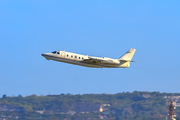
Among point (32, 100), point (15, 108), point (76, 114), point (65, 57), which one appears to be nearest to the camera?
point (65, 57)

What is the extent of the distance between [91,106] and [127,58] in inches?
1117

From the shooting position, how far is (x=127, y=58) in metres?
71.7

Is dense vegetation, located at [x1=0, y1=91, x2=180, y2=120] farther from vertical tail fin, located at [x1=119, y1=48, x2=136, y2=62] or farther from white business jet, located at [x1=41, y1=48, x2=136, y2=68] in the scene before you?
white business jet, located at [x1=41, y1=48, x2=136, y2=68]

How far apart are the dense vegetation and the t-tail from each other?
851 inches

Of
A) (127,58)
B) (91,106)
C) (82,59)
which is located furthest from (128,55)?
(91,106)

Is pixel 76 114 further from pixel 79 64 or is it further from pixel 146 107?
pixel 79 64

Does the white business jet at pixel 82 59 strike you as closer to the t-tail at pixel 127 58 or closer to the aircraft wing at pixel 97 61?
the aircraft wing at pixel 97 61

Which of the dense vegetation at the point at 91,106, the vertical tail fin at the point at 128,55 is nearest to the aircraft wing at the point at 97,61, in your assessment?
the vertical tail fin at the point at 128,55

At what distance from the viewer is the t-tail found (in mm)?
68069

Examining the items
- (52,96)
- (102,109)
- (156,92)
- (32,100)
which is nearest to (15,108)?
(32,100)

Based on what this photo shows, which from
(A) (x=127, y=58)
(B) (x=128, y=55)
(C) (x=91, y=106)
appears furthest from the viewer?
(C) (x=91, y=106)

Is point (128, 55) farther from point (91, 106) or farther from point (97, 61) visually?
point (91, 106)

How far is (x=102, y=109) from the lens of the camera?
91.9m

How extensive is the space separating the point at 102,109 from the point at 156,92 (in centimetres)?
2237
